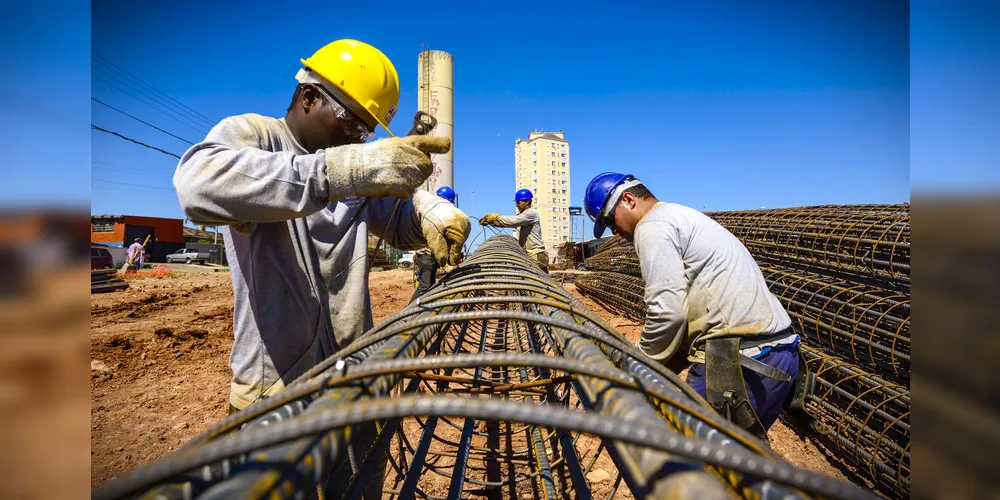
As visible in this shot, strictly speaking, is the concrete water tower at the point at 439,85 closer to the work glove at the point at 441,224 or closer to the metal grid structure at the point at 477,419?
the work glove at the point at 441,224

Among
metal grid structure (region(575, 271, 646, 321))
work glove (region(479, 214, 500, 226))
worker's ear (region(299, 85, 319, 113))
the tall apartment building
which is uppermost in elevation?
the tall apartment building

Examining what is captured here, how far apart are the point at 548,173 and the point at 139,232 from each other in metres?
40.7

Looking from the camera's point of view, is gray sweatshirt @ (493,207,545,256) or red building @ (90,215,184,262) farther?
red building @ (90,215,184,262)

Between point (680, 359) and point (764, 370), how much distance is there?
53 cm

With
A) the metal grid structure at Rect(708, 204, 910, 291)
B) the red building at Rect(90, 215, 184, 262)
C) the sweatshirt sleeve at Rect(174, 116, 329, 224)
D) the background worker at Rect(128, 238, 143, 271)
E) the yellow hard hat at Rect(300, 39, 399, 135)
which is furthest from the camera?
the red building at Rect(90, 215, 184, 262)

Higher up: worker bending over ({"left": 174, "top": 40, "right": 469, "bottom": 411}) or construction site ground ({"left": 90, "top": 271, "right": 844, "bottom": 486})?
worker bending over ({"left": 174, "top": 40, "right": 469, "bottom": 411})

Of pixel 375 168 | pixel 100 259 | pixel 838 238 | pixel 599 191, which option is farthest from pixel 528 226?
pixel 100 259

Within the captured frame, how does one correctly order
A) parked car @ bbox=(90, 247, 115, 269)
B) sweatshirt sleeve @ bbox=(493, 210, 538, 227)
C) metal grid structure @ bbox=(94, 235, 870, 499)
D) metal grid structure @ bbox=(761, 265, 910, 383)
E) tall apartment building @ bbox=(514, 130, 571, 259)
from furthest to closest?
tall apartment building @ bbox=(514, 130, 571, 259)
parked car @ bbox=(90, 247, 115, 269)
sweatshirt sleeve @ bbox=(493, 210, 538, 227)
metal grid structure @ bbox=(761, 265, 910, 383)
metal grid structure @ bbox=(94, 235, 870, 499)

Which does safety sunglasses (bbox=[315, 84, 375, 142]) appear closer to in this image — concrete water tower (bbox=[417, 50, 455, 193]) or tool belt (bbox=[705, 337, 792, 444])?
tool belt (bbox=[705, 337, 792, 444])

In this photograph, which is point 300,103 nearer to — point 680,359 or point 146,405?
point 680,359

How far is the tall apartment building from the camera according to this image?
53938mm

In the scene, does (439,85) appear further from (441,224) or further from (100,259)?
(100,259)

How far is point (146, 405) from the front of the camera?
4.48 meters

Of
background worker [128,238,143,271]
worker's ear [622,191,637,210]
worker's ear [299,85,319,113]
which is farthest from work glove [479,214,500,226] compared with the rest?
background worker [128,238,143,271]
